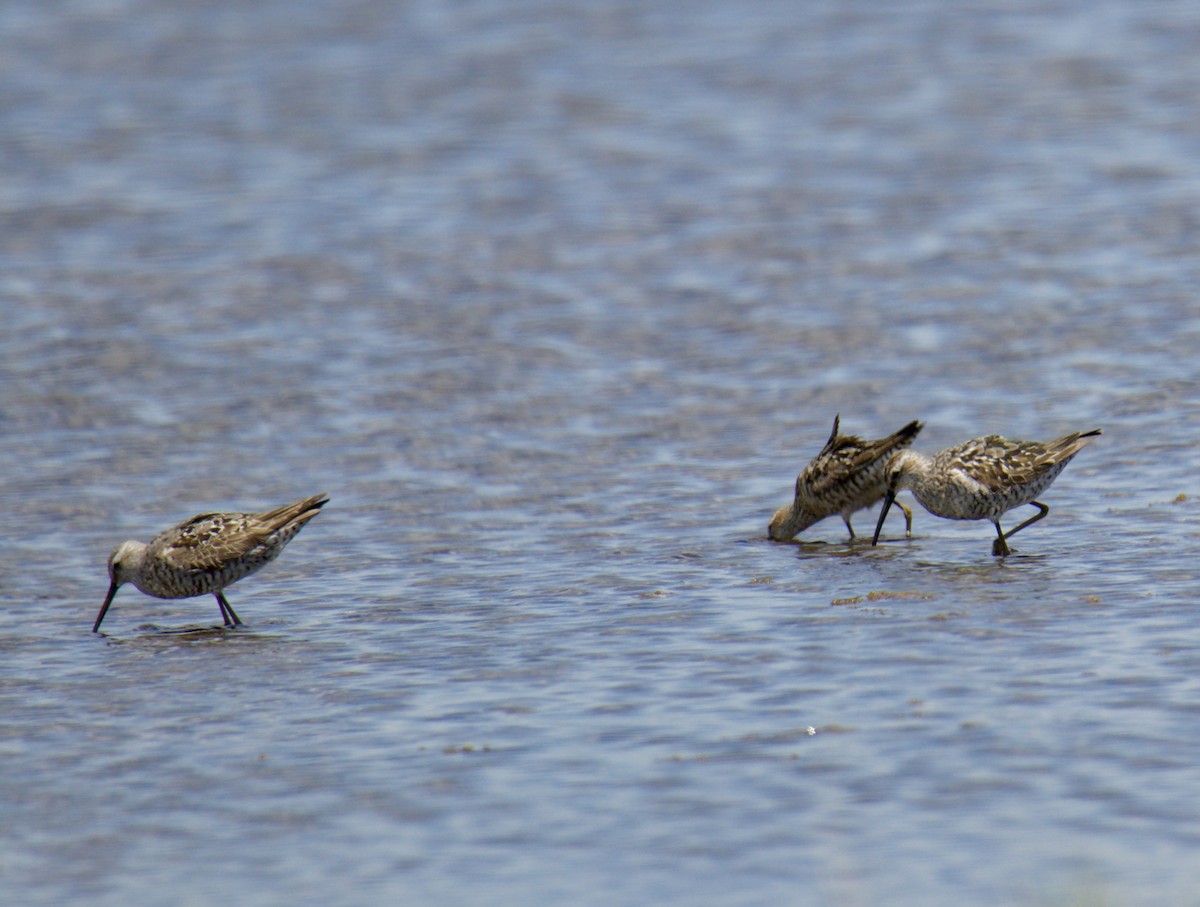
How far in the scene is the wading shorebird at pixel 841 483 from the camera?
13.3 m

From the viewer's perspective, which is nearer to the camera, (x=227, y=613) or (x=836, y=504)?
(x=227, y=613)

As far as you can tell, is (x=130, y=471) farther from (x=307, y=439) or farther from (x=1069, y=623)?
(x=1069, y=623)

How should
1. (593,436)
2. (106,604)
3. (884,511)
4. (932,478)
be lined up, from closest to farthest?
(106,604), (932,478), (884,511), (593,436)

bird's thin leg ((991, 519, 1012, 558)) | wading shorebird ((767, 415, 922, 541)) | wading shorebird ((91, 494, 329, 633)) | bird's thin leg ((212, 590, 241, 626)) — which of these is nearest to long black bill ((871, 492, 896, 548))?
wading shorebird ((767, 415, 922, 541))

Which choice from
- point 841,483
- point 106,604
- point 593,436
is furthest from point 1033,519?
point 106,604

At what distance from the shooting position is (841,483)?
1355cm

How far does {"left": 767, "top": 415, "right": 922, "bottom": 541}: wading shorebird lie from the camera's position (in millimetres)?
13336

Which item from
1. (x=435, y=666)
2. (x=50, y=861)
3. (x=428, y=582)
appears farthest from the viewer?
(x=428, y=582)

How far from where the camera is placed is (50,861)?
25.2 ft

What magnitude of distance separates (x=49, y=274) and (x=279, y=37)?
466 inches

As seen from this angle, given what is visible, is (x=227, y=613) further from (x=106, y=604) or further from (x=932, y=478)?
(x=932, y=478)

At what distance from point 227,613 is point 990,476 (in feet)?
15.5

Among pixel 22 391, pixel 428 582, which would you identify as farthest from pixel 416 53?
pixel 428 582

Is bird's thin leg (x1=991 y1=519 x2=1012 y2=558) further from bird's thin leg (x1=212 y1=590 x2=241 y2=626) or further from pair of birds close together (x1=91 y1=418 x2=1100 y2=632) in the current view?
bird's thin leg (x1=212 y1=590 x2=241 y2=626)
